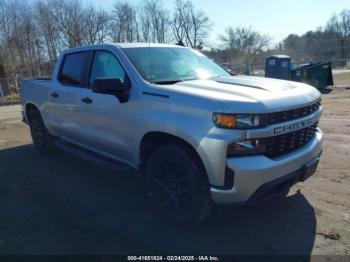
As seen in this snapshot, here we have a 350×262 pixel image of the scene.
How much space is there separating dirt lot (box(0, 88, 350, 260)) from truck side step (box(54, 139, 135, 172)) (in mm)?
111

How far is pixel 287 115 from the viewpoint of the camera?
10.5ft

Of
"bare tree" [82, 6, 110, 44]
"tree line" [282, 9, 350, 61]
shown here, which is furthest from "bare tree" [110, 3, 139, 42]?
"tree line" [282, 9, 350, 61]

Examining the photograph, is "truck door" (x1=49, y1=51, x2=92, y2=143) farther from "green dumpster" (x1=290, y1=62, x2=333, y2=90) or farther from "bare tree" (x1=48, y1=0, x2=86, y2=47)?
"bare tree" (x1=48, y1=0, x2=86, y2=47)

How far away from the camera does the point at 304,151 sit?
11.2 feet

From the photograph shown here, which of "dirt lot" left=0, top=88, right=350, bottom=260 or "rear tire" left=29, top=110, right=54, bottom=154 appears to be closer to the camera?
"dirt lot" left=0, top=88, right=350, bottom=260

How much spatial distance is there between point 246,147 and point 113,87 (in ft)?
5.32

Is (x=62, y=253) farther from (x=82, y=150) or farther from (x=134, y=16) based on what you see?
(x=134, y=16)

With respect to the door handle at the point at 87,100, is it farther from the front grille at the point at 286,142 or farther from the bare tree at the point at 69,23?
the bare tree at the point at 69,23

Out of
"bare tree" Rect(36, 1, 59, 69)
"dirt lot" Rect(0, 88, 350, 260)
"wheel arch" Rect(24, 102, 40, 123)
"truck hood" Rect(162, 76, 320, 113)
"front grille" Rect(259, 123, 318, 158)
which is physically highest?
"bare tree" Rect(36, 1, 59, 69)

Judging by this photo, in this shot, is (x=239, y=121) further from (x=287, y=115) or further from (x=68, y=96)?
(x=68, y=96)

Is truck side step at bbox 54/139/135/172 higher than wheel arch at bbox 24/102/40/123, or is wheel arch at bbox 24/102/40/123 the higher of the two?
wheel arch at bbox 24/102/40/123

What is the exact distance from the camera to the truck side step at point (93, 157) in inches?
168

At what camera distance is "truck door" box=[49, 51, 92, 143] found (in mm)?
4965

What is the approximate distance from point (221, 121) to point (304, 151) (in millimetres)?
1013
